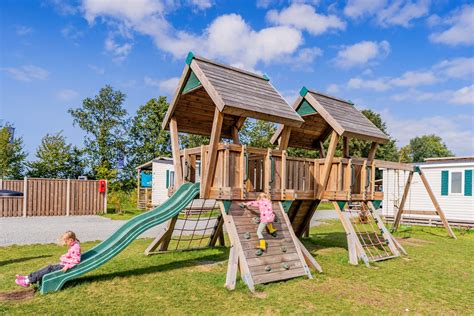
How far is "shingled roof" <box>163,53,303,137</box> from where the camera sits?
295 inches

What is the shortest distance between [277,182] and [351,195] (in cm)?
262

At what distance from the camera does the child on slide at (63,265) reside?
251 inches

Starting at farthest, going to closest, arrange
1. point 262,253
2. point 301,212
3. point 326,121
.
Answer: point 301,212
point 326,121
point 262,253

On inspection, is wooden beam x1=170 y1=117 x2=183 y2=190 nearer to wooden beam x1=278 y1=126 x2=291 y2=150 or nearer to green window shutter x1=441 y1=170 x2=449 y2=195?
wooden beam x1=278 y1=126 x2=291 y2=150

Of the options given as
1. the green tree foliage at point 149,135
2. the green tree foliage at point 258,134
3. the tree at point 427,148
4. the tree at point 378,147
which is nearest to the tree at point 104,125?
the green tree foliage at point 149,135

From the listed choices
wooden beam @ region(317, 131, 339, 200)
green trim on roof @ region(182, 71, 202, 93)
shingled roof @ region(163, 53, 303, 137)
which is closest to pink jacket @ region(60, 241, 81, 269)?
shingled roof @ region(163, 53, 303, 137)

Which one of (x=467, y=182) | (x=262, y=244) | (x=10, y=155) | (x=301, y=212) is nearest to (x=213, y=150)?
(x=262, y=244)

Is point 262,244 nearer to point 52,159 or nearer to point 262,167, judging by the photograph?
point 262,167

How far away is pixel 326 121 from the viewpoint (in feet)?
33.0

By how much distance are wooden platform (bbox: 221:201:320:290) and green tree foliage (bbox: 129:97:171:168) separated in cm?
3463

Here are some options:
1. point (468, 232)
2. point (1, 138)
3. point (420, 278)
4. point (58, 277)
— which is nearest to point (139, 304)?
point (58, 277)

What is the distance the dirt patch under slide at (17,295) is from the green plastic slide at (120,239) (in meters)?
0.21

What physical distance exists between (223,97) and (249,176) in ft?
7.64

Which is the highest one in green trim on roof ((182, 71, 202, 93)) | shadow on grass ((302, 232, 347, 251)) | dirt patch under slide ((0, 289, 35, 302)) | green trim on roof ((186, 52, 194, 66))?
green trim on roof ((186, 52, 194, 66))
